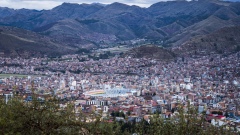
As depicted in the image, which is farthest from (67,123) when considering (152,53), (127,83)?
(152,53)

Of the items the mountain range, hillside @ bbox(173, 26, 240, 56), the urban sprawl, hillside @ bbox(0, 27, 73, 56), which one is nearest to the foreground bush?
the urban sprawl

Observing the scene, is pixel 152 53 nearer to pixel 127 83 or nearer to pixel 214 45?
pixel 214 45

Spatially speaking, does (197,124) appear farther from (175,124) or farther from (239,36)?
(239,36)

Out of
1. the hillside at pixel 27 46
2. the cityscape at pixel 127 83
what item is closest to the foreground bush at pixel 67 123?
the cityscape at pixel 127 83

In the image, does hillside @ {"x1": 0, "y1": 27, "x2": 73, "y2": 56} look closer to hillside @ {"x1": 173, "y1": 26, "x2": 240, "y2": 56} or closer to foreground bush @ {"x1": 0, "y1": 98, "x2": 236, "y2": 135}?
hillside @ {"x1": 173, "y1": 26, "x2": 240, "y2": 56}

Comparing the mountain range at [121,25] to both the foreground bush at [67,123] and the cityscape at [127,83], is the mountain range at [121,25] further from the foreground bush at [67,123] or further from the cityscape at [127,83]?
the foreground bush at [67,123]
